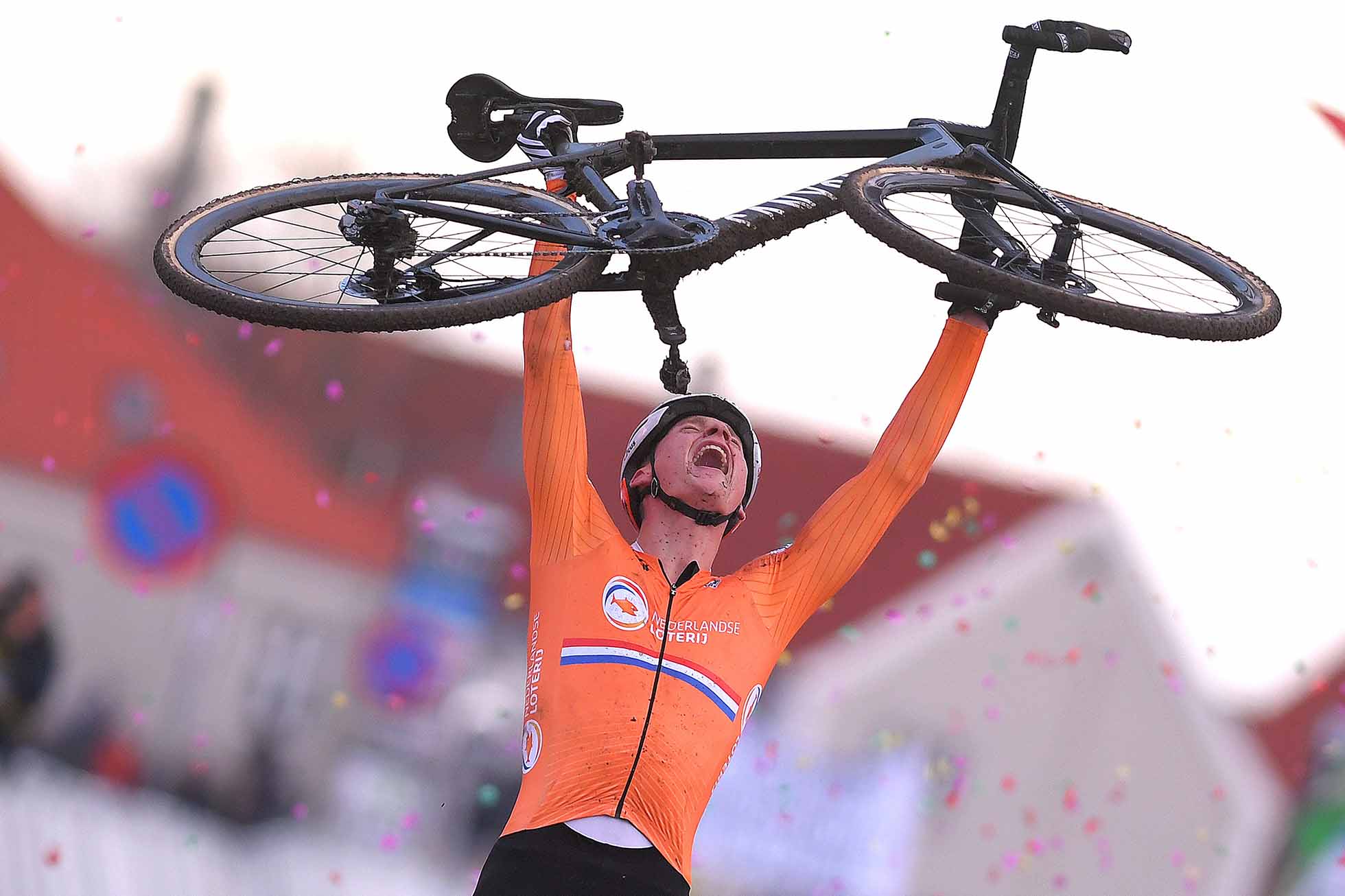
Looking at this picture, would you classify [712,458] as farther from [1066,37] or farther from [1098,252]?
[1066,37]

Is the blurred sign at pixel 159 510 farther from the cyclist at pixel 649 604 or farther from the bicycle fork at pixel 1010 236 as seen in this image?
the bicycle fork at pixel 1010 236

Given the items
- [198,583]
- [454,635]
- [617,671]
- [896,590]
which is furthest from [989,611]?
[617,671]

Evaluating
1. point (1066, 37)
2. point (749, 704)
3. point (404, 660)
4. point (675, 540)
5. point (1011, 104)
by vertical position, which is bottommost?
point (404, 660)

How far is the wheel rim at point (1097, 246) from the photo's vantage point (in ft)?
10.8

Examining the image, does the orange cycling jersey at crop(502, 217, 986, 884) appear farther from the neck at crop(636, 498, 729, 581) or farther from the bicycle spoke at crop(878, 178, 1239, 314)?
the bicycle spoke at crop(878, 178, 1239, 314)

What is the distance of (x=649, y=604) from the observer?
3107 mm

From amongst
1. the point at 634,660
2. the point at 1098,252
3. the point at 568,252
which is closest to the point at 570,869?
the point at 634,660

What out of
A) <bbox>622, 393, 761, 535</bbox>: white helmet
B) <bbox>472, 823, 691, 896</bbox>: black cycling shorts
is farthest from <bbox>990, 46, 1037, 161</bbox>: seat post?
<bbox>472, 823, 691, 896</bbox>: black cycling shorts

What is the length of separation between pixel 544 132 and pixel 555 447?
2.78 ft

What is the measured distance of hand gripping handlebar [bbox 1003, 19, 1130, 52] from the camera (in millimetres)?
3404

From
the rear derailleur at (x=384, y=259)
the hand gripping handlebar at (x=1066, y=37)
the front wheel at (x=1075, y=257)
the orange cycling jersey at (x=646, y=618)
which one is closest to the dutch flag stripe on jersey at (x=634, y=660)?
the orange cycling jersey at (x=646, y=618)

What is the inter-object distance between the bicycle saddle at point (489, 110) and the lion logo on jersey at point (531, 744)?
1.44m

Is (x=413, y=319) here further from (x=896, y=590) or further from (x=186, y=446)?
(x=896, y=590)

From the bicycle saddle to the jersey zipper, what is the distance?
117 centimetres
